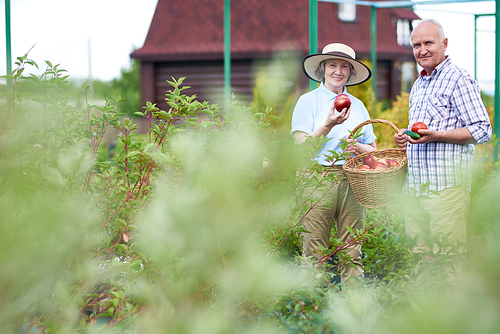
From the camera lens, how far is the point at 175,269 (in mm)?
932

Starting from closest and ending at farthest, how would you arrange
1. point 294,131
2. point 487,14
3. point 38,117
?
point 38,117
point 294,131
point 487,14

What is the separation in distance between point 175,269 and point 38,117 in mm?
727

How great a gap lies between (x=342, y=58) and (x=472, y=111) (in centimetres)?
77

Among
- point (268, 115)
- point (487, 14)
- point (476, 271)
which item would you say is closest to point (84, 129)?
point (268, 115)

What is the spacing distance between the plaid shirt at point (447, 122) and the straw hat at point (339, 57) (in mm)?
416

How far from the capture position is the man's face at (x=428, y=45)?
2514mm

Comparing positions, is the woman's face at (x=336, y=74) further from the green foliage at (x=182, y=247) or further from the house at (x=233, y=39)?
the house at (x=233, y=39)

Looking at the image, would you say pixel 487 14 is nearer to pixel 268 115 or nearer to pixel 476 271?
pixel 268 115

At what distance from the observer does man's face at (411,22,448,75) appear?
8.25ft

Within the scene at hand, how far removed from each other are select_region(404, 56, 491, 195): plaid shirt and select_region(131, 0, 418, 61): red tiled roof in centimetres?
1038

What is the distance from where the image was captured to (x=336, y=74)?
2.84 m

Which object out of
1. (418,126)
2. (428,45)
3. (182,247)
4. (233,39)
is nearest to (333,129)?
(418,126)

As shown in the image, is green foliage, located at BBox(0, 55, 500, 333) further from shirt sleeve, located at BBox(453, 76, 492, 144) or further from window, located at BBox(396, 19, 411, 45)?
window, located at BBox(396, 19, 411, 45)

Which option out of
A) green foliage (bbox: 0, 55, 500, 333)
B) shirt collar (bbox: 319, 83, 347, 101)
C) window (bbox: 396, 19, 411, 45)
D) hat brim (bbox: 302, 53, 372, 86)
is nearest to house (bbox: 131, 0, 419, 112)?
window (bbox: 396, 19, 411, 45)
